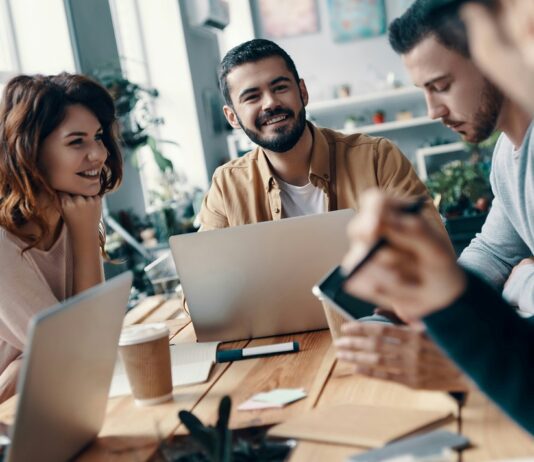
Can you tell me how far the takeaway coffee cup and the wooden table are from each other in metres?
0.02

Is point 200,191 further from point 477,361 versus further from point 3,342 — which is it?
point 477,361

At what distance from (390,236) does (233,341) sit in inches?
43.9

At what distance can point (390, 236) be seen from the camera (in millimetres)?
820

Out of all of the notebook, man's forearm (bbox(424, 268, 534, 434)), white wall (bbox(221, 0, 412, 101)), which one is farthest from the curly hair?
white wall (bbox(221, 0, 412, 101))

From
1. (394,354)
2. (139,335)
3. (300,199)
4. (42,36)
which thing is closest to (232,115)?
(300,199)

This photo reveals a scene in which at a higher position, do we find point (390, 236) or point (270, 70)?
point (270, 70)

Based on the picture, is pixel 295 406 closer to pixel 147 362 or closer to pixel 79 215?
pixel 147 362

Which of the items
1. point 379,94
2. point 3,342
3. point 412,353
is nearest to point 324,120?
point 379,94

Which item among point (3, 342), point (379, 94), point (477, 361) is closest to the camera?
point (477, 361)

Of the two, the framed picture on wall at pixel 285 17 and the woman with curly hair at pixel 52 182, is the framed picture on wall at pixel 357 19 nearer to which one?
the framed picture on wall at pixel 285 17

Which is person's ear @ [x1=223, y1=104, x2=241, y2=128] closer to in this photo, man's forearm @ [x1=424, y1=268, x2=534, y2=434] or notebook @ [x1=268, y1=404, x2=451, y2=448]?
notebook @ [x1=268, y1=404, x2=451, y2=448]

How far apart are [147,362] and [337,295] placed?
14.3 inches

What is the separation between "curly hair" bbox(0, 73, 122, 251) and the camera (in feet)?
7.00

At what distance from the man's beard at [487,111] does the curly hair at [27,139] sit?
114 centimetres
